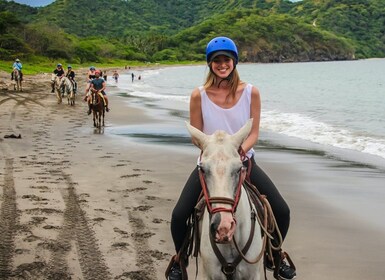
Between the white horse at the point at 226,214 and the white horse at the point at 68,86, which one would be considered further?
the white horse at the point at 68,86

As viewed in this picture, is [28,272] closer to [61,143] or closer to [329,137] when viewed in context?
[61,143]

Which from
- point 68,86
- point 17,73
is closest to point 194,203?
point 68,86

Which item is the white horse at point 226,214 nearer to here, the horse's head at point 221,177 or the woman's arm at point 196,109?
the horse's head at point 221,177

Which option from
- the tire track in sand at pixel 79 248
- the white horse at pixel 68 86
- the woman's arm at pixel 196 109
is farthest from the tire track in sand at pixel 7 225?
the white horse at pixel 68 86

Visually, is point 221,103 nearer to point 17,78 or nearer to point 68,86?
point 68,86

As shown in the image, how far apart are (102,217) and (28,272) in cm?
227

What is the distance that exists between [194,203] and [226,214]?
1382 millimetres

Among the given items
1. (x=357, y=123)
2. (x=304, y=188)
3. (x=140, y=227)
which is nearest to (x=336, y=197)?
(x=304, y=188)

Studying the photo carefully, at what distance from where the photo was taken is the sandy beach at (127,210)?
6254mm

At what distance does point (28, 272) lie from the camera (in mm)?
5914

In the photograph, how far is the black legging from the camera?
4871 mm

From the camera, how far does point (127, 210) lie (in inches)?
338

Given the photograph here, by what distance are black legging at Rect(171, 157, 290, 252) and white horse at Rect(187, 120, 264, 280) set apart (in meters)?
0.37

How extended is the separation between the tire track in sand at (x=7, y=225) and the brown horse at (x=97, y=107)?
9.80 meters
